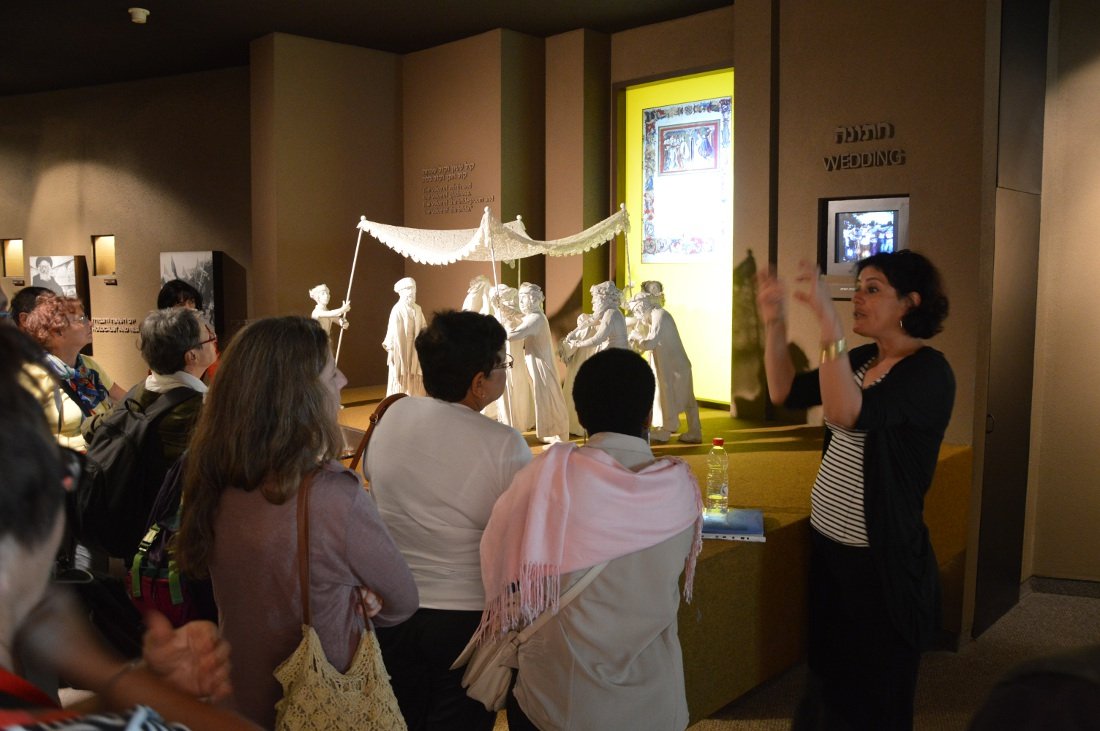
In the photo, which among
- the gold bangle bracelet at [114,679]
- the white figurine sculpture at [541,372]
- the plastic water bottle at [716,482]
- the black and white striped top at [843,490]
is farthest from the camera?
the white figurine sculpture at [541,372]

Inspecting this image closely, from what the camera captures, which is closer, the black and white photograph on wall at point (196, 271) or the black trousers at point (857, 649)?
the black trousers at point (857, 649)

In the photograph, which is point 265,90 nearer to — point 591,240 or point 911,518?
point 591,240

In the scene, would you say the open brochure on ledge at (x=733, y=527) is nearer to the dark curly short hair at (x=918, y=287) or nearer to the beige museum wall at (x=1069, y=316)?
the dark curly short hair at (x=918, y=287)

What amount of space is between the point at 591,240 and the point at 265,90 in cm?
430

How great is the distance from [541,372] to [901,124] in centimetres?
323

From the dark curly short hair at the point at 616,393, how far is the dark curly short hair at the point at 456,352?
36 centimetres

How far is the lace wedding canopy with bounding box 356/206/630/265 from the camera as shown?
7.73 metres

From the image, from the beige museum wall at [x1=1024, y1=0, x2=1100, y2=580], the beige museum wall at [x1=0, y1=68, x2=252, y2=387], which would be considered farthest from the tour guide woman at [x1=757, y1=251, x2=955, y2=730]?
the beige museum wall at [x1=0, y1=68, x2=252, y2=387]

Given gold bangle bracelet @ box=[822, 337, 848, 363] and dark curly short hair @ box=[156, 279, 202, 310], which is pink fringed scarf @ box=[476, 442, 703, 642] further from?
dark curly short hair @ box=[156, 279, 202, 310]

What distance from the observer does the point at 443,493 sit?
2455 millimetres

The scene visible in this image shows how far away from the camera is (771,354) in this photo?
311 cm

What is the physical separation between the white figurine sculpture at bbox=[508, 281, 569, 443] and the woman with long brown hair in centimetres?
540

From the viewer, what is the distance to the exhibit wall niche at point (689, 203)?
9336 millimetres

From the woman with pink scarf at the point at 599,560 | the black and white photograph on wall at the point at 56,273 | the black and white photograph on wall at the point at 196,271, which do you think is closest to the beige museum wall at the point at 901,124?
the woman with pink scarf at the point at 599,560
